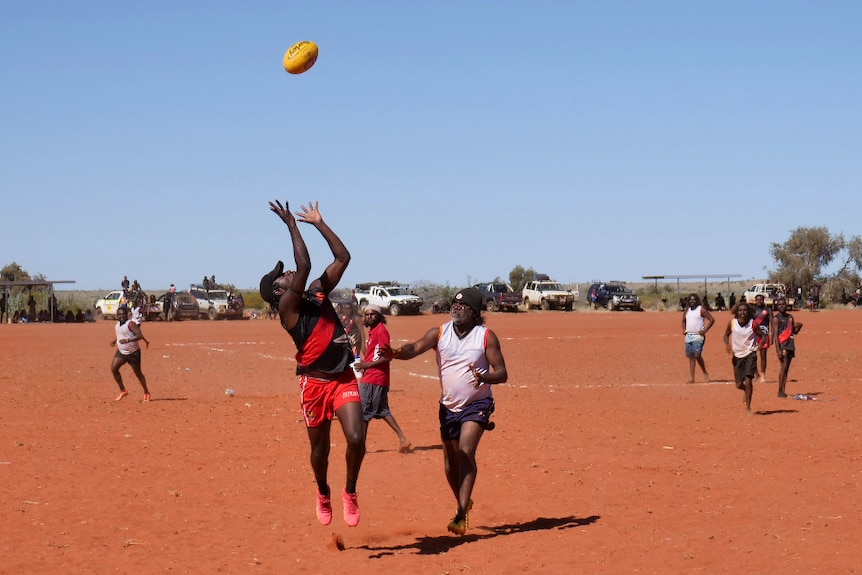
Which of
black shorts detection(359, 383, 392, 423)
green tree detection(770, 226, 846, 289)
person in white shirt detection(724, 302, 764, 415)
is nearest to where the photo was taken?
black shorts detection(359, 383, 392, 423)

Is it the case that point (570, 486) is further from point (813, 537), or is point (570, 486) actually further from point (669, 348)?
point (669, 348)

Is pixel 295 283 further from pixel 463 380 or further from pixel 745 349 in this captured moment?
pixel 745 349

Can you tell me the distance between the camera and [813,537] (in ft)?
28.5

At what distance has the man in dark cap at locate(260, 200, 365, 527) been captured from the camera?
817cm

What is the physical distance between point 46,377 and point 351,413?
18.1 metres

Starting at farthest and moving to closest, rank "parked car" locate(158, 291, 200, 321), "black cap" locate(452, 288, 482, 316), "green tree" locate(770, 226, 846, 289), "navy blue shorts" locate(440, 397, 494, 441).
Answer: "green tree" locate(770, 226, 846, 289) → "parked car" locate(158, 291, 200, 321) → "black cap" locate(452, 288, 482, 316) → "navy blue shorts" locate(440, 397, 494, 441)

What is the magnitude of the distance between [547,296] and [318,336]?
184 ft

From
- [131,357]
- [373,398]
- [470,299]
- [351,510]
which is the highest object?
[470,299]

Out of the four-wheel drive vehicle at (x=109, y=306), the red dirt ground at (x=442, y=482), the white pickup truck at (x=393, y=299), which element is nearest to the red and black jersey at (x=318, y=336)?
the red dirt ground at (x=442, y=482)

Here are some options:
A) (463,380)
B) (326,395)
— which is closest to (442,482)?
(463,380)

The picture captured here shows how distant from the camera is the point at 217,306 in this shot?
56.2 metres

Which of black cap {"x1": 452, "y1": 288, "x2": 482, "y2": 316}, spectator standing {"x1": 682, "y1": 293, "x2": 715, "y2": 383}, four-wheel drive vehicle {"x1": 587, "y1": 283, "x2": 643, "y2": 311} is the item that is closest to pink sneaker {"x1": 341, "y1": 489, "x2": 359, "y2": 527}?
black cap {"x1": 452, "y1": 288, "x2": 482, "y2": 316}

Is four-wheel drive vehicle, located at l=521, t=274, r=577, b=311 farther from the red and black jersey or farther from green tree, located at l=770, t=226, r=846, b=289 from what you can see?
the red and black jersey

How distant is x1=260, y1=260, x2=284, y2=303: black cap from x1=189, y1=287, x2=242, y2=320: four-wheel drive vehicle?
159 feet
